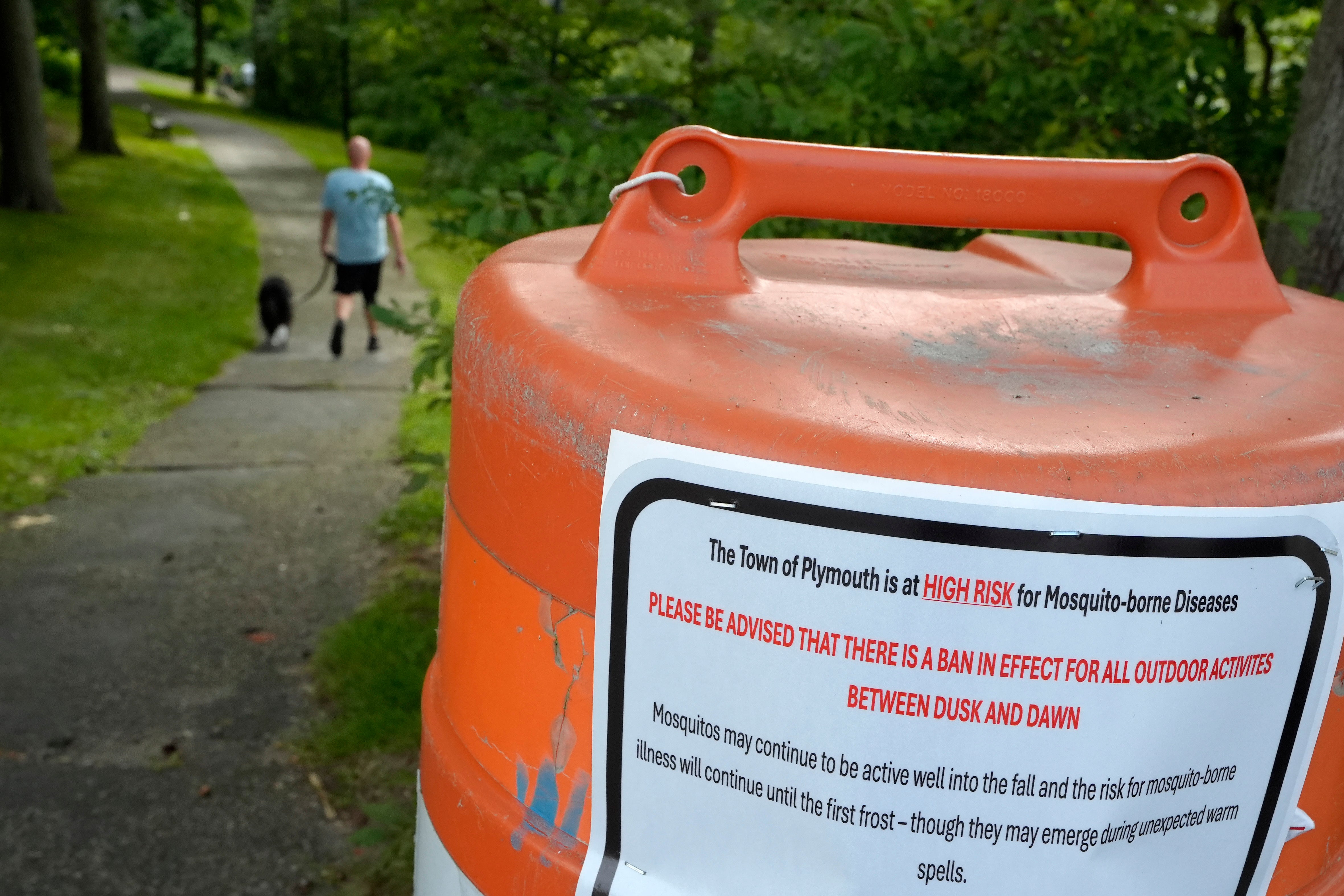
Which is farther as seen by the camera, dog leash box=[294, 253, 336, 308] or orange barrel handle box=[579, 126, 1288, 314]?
dog leash box=[294, 253, 336, 308]

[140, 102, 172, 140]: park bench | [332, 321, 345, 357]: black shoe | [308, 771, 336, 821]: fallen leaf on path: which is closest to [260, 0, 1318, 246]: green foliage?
Answer: [308, 771, 336, 821]: fallen leaf on path

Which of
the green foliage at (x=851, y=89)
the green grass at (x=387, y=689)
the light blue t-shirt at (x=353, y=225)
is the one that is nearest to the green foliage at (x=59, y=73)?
the light blue t-shirt at (x=353, y=225)

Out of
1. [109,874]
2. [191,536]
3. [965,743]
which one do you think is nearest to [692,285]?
[965,743]

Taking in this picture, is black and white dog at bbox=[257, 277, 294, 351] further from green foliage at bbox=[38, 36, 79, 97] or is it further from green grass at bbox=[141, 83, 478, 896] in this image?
green foliage at bbox=[38, 36, 79, 97]

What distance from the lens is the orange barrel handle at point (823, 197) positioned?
51.1 inches

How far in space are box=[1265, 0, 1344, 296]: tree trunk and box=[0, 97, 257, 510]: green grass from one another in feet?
17.9

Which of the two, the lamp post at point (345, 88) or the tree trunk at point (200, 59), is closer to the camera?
the lamp post at point (345, 88)

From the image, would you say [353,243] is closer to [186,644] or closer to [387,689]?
[186,644]

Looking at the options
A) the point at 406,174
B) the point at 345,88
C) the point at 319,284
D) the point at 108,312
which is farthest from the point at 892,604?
the point at 345,88

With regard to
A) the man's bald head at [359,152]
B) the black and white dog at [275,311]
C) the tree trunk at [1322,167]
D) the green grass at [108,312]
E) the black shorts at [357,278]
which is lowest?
the green grass at [108,312]

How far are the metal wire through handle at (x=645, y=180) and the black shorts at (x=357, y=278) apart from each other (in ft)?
26.7

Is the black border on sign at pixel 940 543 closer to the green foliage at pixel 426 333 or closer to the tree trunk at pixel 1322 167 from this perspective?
the green foliage at pixel 426 333

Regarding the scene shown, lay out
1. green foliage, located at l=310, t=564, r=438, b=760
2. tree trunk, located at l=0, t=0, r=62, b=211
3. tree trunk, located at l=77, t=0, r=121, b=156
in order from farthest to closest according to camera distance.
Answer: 1. tree trunk, located at l=77, t=0, r=121, b=156
2. tree trunk, located at l=0, t=0, r=62, b=211
3. green foliage, located at l=310, t=564, r=438, b=760

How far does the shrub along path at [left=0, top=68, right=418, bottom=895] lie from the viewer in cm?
312
